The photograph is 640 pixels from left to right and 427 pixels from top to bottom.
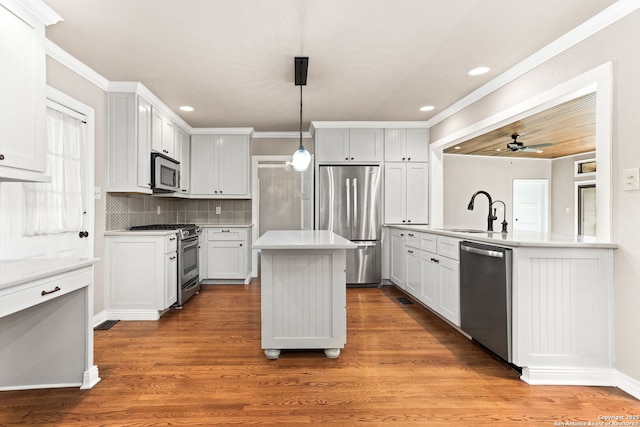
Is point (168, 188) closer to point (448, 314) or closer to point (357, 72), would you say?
point (357, 72)

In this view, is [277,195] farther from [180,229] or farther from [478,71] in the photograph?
[478,71]

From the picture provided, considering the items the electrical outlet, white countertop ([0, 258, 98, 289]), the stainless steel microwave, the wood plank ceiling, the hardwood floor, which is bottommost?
the hardwood floor

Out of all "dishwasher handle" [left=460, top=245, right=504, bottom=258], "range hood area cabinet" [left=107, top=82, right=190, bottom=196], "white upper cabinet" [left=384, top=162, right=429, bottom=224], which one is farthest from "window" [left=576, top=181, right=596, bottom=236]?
"range hood area cabinet" [left=107, top=82, right=190, bottom=196]

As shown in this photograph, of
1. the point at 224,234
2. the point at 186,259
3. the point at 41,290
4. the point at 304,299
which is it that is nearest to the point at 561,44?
the point at 304,299

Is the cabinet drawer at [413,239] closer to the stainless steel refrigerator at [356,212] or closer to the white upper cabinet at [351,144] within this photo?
the stainless steel refrigerator at [356,212]

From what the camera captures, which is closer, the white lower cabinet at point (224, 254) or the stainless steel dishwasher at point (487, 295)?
the stainless steel dishwasher at point (487, 295)

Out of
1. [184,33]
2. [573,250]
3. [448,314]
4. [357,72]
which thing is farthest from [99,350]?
[573,250]

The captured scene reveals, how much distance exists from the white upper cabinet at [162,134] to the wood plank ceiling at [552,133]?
3.98 m

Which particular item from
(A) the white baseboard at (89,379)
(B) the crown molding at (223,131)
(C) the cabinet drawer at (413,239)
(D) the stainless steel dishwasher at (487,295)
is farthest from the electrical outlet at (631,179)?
(B) the crown molding at (223,131)

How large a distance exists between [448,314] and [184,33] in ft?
10.2

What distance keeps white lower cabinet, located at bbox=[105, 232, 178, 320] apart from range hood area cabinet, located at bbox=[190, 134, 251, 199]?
6.09 feet

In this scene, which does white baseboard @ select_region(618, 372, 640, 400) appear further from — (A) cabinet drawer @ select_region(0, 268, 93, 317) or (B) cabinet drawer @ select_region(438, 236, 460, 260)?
(A) cabinet drawer @ select_region(0, 268, 93, 317)

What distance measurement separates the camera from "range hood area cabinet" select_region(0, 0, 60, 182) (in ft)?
6.11

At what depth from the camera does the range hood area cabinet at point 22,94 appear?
1863 mm
